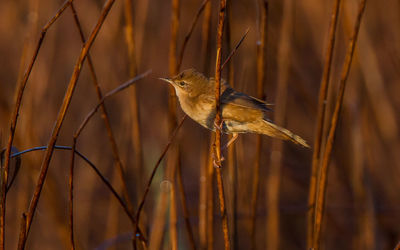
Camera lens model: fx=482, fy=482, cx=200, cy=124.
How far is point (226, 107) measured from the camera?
1.92 m

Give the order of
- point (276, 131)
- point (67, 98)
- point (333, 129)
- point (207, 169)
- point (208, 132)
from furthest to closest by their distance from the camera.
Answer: point (208, 132)
point (207, 169)
point (276, 131)
point (333, 129)
point (67, 98)

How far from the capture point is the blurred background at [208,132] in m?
2.51

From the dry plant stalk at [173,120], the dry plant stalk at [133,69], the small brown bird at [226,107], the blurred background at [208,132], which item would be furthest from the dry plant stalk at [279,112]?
the dry plant stalk at [133,69]

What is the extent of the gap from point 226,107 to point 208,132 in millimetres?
635

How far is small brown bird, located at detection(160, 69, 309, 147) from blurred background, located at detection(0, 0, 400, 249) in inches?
9.0

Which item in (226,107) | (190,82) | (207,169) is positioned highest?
(190,82)

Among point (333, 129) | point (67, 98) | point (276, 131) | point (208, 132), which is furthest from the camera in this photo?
point (208, 132)

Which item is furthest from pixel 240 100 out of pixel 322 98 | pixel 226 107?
pixel 322 98

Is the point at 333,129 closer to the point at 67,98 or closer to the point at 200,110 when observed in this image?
the point at 200,110

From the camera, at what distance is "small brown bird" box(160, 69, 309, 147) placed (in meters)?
1.83

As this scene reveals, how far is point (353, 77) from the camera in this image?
2955mm

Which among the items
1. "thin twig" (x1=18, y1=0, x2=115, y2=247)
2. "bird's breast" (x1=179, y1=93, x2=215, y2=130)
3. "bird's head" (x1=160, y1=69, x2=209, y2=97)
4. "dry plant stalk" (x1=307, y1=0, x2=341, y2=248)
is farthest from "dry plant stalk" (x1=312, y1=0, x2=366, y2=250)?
"thin twig" (x1=18, y1=0, x2=115, y2=247)

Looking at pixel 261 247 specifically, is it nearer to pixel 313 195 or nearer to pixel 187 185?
pixel 187 185

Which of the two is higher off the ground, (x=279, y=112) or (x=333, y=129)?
(x=279, y=112)
